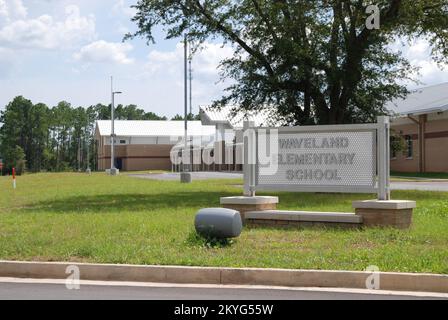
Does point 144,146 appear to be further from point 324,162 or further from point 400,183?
point 324,162

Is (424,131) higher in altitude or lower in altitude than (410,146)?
higher

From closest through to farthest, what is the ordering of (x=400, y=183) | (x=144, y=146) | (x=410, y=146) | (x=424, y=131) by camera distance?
(x=400, y=183) → (x=424, y=131) → (x=410, y=146) → (x=144, y=146)

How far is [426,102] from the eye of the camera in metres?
44.8

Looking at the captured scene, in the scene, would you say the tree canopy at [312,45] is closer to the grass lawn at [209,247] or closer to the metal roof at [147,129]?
the grass lawn at [209,247]

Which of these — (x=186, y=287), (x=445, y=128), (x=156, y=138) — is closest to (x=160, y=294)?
(x=186, y=287)

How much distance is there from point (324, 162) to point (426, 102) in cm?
3469

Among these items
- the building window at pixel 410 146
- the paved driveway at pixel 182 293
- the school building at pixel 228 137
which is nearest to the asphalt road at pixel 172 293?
the paved driveway at pixel 182 293

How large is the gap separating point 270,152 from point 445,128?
31.4 meters

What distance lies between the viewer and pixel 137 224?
13.0m

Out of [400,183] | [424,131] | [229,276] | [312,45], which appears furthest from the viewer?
[424,131]

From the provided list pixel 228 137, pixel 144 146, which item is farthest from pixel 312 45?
pixel 144 146

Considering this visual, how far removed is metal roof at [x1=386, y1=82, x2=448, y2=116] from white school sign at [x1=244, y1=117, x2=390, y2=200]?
28.5 metres

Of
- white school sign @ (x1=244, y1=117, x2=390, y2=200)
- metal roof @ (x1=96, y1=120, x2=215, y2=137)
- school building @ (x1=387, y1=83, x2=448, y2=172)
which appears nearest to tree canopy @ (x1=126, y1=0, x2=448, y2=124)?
white school sign @ (x1=244, y1=117, x2=390, y2=200)
